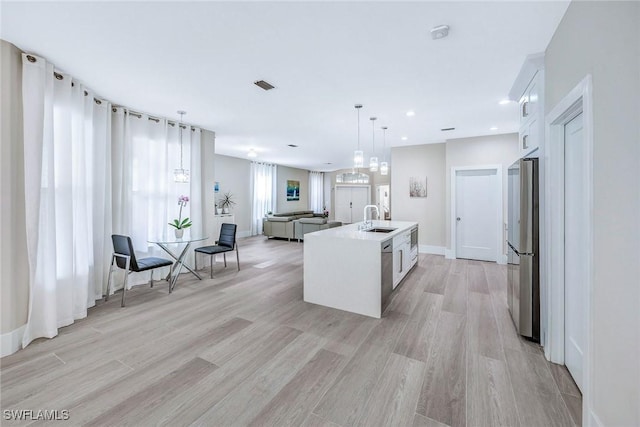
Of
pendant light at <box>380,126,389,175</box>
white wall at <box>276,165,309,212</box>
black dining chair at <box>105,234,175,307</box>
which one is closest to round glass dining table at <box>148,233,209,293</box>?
black dining chair at <box>105,234,175,307</box>

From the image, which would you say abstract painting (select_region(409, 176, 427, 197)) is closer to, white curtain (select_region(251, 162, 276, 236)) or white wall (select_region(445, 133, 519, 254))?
white wall (select_region(445, 133, 519, 254))

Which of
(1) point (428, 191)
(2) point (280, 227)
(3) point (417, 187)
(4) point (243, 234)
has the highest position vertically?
(3) point (417, 187)

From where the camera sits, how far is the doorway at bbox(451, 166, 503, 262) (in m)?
5.57

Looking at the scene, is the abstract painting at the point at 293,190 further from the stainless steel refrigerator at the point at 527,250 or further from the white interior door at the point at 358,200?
the stainless steel refrigerator at the point at 527,250

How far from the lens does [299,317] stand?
3.05 m

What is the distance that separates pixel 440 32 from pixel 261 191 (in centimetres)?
846

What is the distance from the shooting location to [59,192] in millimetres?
2797

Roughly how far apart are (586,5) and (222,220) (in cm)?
715

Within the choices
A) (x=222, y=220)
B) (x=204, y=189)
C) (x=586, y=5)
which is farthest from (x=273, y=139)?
(x=586, y=5)

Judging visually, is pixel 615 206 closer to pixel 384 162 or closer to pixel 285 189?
pixel 384 162

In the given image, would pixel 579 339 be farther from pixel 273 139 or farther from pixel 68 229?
pixel 273 139

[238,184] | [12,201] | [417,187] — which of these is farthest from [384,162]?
[238,184]

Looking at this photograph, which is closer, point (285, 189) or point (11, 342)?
point (11, 342)

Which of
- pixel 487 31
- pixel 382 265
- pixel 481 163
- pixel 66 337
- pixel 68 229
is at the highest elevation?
pixel 487 31
